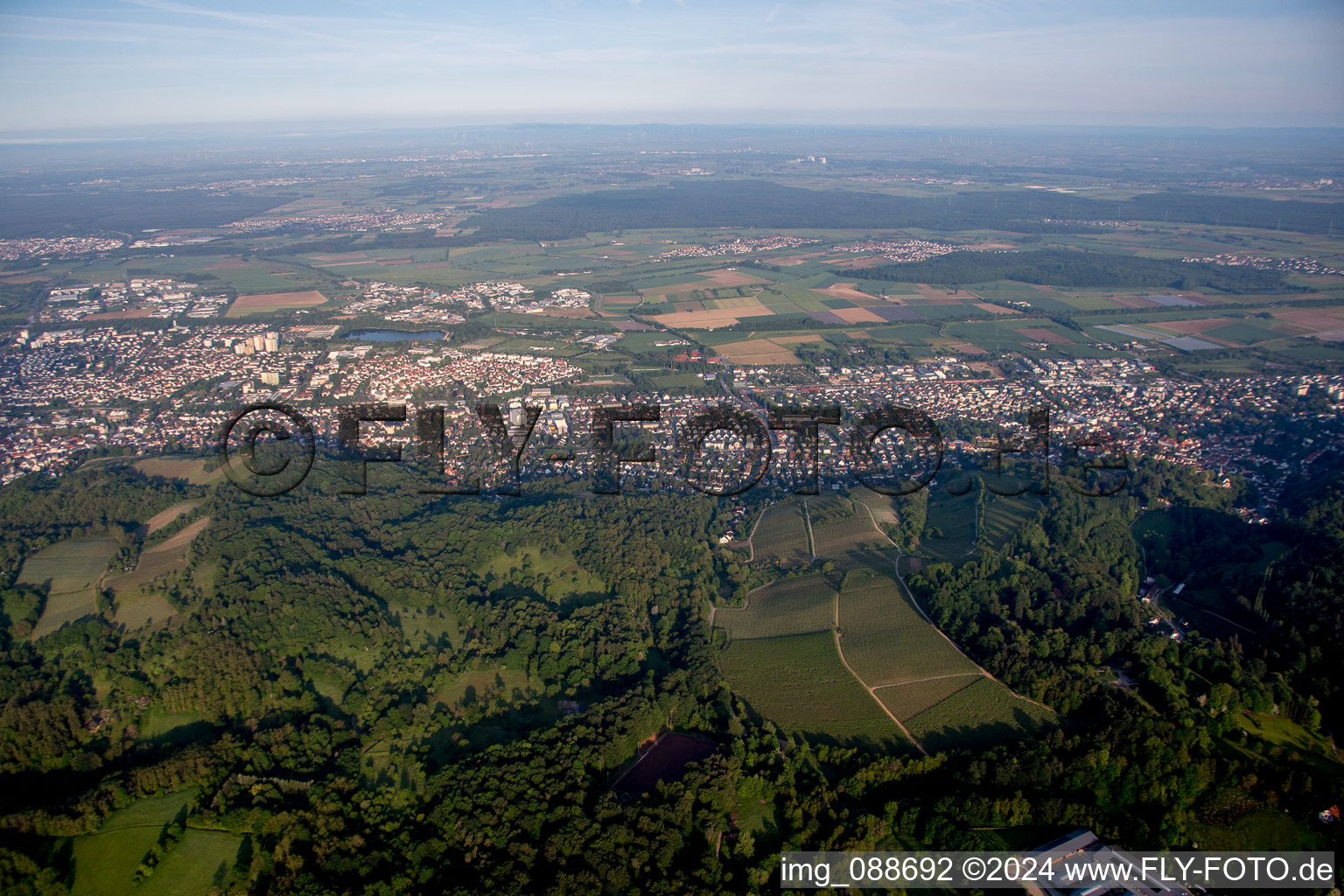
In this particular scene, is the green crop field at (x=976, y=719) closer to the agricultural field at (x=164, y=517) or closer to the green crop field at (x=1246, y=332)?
the agricultural field at (x=164, y=517)

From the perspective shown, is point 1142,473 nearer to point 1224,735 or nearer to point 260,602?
point 1224,735

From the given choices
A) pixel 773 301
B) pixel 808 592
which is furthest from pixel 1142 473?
pixel 773 301

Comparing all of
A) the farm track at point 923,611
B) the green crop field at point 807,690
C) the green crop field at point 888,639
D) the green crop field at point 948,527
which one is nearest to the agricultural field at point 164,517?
the green crop field at point 807,690

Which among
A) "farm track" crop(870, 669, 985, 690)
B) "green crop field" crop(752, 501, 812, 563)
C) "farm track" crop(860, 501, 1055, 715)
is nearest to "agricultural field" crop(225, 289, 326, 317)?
"green crop field" crop(752, 501, 812, 563)

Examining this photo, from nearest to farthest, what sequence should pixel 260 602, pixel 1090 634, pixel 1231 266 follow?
pixel 1090 634, pixel 260 602, pixel 1231 266

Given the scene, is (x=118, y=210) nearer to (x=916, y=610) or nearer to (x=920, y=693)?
(x=916, y=610)
